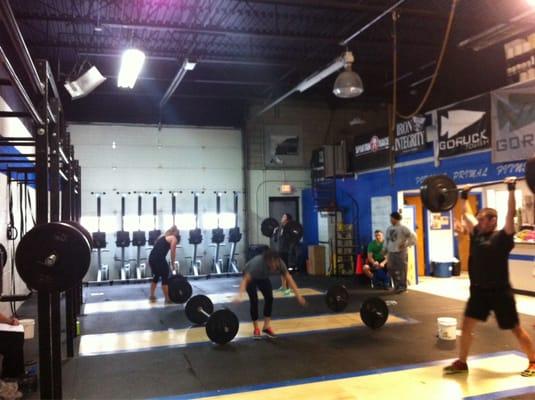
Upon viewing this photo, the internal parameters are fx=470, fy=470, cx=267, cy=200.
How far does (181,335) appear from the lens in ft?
16.9

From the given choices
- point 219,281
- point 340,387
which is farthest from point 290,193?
point 340,387

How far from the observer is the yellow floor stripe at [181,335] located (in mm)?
4797

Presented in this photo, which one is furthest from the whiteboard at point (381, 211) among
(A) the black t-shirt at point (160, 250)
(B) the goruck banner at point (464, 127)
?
(A) the black t-shirt at point (160, 250)

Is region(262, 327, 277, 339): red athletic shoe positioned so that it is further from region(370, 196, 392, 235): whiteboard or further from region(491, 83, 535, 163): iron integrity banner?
region(370, 196, 392, 235): whiteboard

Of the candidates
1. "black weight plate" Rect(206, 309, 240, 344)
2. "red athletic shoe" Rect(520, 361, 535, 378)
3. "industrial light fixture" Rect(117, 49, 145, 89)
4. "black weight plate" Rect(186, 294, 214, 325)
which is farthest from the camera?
"industrial light fixture" Rect(117, 49, 145, 89)

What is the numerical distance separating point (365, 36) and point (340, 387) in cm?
607

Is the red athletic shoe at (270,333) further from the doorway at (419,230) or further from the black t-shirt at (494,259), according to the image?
the doorway at (419,230)

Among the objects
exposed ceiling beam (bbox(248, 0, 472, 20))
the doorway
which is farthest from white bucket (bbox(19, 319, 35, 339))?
the doorway

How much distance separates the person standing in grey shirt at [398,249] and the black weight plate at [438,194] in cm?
379

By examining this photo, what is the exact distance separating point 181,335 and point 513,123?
5.06 meters

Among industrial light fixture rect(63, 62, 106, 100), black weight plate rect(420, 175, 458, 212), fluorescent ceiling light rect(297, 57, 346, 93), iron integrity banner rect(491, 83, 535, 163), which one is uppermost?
fluorescent ceiling light rect(297, 57, 346, 93)

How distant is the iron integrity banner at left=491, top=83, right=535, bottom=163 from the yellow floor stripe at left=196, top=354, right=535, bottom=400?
11.0 ft

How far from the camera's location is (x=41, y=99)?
305cm

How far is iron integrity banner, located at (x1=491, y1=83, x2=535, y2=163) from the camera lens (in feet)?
19.9
